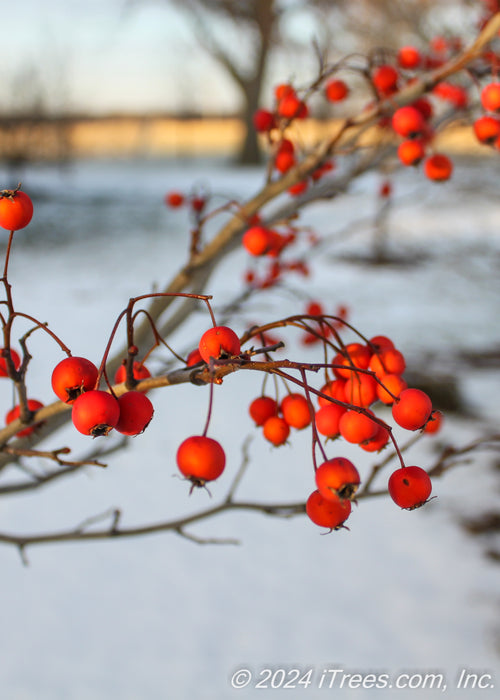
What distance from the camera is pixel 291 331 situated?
25.0 ft

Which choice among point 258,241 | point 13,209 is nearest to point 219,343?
point 13,209

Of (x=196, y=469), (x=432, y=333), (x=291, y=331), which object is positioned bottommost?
(x=196, y=469)

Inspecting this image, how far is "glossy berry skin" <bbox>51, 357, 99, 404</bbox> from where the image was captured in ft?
3.34

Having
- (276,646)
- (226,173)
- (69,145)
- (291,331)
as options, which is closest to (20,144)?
(69,145)

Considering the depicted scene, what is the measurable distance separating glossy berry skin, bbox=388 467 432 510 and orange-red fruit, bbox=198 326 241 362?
13.1 inches

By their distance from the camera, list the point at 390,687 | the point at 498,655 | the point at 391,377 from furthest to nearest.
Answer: the point at 498,655
the point at 390,687
the point at 391,377

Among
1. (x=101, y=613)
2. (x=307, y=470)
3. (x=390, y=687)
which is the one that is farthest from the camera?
(x=307, y=470)

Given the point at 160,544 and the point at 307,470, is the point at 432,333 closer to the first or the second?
the point at 307,470

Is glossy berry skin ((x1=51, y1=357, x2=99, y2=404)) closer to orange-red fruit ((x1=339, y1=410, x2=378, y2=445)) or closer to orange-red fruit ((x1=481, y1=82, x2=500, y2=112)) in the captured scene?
orange-red fruit ((x1=339, y1=410, x2=378, y2=445))

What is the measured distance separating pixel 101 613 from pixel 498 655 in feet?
5.96

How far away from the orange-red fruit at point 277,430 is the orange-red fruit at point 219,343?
16.6 inches

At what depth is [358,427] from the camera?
1.04 meters

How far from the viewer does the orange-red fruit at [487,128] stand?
1.83 metres

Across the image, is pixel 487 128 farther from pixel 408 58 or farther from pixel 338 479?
pixel 338 479
